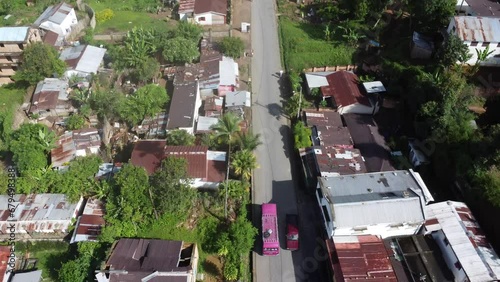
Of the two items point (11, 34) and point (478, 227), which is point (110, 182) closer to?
point (11, 34)

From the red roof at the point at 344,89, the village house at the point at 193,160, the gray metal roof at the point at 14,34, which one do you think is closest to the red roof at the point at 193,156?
A: the village house at the point at 193,160

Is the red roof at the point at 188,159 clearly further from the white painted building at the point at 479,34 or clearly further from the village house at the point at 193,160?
the white painted building at the point at 479,34

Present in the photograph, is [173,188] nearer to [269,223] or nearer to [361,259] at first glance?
[269,223]

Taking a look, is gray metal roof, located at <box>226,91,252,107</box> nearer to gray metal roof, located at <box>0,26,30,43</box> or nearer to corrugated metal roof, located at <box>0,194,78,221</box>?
corrugated metal roof, located at <box>0,194,78,221</box>

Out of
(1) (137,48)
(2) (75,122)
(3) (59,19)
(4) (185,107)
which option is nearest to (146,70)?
(1) (137,48)

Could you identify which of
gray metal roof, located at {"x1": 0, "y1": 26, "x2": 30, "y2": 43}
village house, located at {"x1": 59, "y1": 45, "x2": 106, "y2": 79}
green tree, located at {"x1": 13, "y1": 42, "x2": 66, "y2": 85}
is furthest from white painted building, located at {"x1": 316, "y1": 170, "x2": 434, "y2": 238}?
gray metal roof, located at {"x1": 0, "y1": 26, "x2": 30, "y2": 43}

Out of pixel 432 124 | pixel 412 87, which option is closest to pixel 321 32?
pixel 412 87

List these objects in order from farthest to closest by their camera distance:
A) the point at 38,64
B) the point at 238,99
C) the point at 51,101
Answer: the point at 38,64 → the point at 238,99 → the point at 51,101
